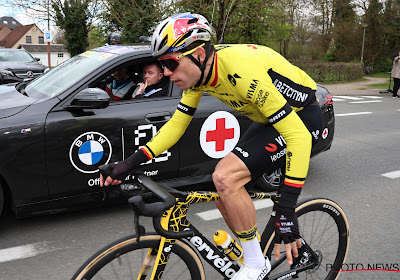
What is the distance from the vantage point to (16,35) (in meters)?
106

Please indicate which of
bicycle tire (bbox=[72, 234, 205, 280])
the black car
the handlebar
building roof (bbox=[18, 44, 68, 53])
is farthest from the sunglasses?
building roof (bbox=[18, 44, 68, 53])

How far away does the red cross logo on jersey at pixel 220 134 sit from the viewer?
4.45 m

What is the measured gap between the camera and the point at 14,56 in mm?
18094

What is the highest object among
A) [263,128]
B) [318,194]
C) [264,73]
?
[264,73]

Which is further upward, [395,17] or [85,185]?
[395,17]

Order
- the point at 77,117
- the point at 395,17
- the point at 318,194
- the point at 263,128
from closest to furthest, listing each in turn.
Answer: the point at 263,128 < the point at 77,117 < the point at 318,194 < the point at 395,17

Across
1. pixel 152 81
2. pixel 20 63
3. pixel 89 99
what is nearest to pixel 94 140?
pixel 89 99

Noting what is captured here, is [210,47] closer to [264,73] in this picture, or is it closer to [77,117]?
[264,73]

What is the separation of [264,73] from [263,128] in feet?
1.38

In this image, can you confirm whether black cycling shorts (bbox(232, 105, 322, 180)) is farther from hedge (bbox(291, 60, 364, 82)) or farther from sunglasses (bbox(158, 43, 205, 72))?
hedge (bbox(291, 60, 364, 82))

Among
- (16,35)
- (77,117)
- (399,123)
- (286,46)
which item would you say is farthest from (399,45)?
(16,35)

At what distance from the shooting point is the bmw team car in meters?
3.61

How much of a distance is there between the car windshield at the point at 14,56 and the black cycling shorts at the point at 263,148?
17.6 meters

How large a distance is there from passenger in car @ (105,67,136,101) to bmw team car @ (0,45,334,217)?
11 cm
